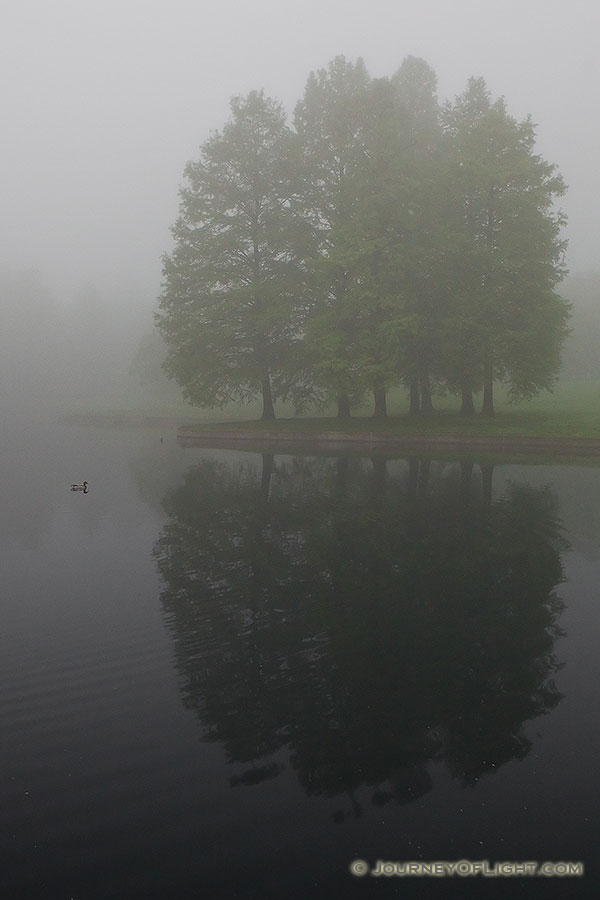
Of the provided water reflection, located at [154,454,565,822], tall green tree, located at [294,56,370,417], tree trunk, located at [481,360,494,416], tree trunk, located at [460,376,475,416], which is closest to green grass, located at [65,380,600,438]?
tree trunk, located at [481,360,494,416]

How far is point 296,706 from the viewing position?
765 centimetres

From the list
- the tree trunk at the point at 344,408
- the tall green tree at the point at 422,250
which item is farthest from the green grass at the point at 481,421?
the tall green tree at the point at 422,250

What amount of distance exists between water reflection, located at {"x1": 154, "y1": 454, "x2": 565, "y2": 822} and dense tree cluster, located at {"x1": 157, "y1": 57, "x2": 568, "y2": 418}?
2056 cm

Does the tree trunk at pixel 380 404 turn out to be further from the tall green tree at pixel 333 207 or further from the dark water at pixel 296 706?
the dark water at pixel 296 706

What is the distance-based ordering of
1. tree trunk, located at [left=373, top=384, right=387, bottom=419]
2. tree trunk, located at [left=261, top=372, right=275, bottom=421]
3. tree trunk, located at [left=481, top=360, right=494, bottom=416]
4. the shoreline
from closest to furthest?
1. the shoreline
2. tree trunk, located at [left=481, top=360, right=494, bottom=416]
3. tree trunk, located at [left=373, top=384, right=387, bottom=419]
4. tree trunk, located at [left=261, top=372, right=275, bottom=421]

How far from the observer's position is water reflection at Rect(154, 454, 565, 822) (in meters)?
6.80

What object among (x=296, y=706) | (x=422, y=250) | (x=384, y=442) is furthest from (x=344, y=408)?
(x=296, y=706)

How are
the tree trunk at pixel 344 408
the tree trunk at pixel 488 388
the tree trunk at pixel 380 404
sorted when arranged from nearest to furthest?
the tree trunk at pixel 488 388 < the tree trunk at pixel 380 404 < the tree trunk at pixel 344 408

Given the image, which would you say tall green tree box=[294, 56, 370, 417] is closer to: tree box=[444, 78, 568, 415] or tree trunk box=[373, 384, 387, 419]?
tree trunk box=[373, 384, 387, 419]

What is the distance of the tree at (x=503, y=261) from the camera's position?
120ft

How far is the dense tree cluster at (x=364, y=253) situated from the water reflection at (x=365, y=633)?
67.4 ft

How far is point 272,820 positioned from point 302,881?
70cm

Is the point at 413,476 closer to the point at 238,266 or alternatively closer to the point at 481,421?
the point at 481,421

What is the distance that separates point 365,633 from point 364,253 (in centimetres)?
Result: 3074
